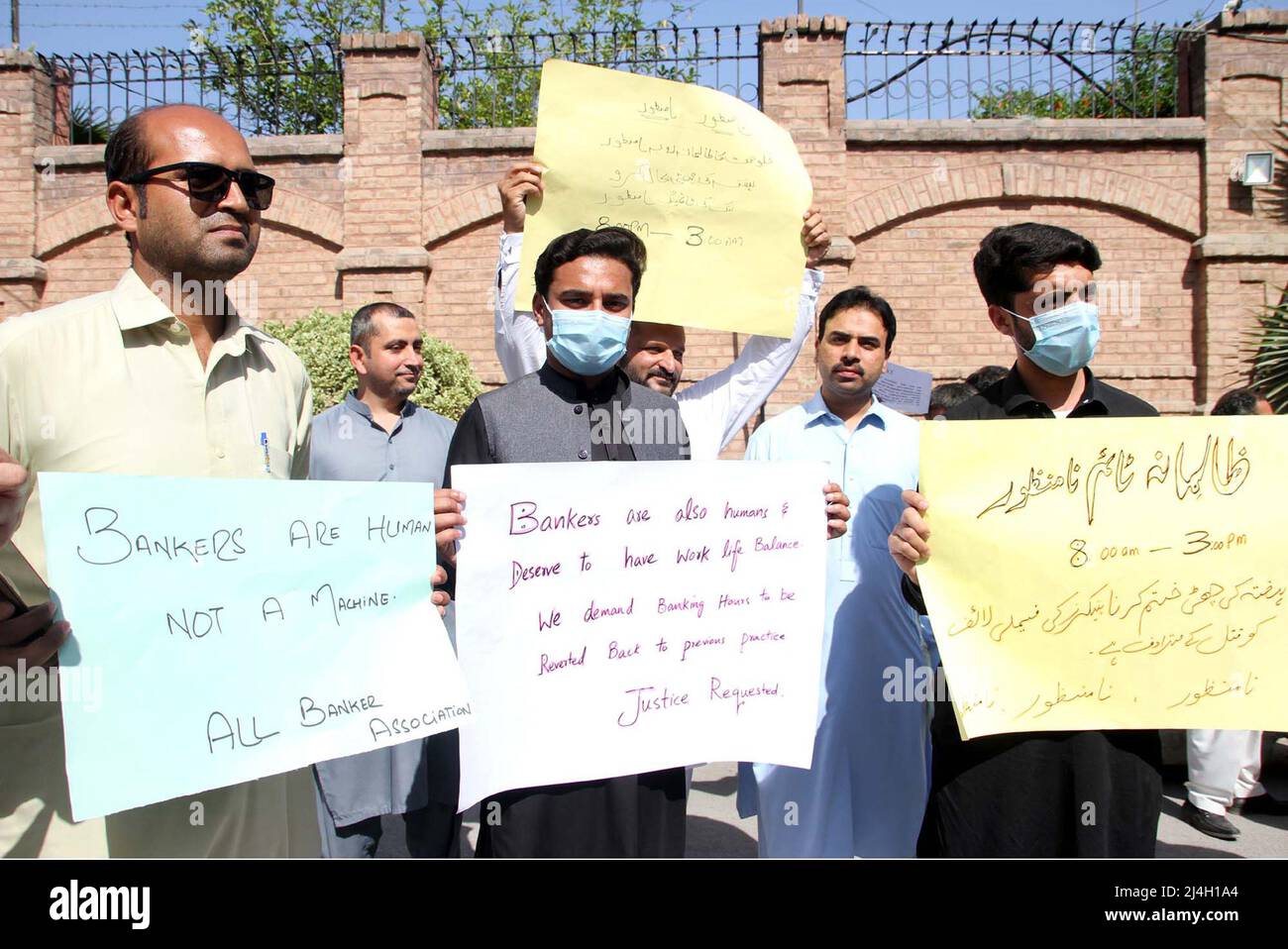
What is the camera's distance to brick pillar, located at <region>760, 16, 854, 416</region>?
10.3 meters

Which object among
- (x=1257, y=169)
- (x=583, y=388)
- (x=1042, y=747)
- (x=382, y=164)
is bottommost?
(x=1042, y=747)

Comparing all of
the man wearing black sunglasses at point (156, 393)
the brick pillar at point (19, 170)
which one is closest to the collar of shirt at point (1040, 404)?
the man wearing black sunglasses at point (156, 393)

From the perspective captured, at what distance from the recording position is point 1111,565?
6.64 feet

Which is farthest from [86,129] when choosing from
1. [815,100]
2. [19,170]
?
[815,100]

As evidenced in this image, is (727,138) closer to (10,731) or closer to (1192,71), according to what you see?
(10,731)

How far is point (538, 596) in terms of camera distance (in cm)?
205

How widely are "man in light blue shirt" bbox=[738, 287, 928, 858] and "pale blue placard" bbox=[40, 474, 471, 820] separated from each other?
1759 mm

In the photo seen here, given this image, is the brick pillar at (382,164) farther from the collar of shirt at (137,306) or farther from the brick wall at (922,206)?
the collar of shirt at (137,306)

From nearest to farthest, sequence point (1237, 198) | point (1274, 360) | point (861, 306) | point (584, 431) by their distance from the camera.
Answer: point (584, 431) → point (861, 306) → point (1274, 360) → point (1237, 198)

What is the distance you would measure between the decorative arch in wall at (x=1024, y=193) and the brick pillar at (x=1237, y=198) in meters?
0.39

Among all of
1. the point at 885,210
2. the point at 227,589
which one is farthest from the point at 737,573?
the point at 885,210

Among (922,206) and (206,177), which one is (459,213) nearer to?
(922,206)

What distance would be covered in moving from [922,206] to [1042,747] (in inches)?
369

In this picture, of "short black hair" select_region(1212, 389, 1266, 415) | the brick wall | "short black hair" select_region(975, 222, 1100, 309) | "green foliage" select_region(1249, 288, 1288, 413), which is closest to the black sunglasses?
"short black hair" select_region(975, 222, 1100, 309)
